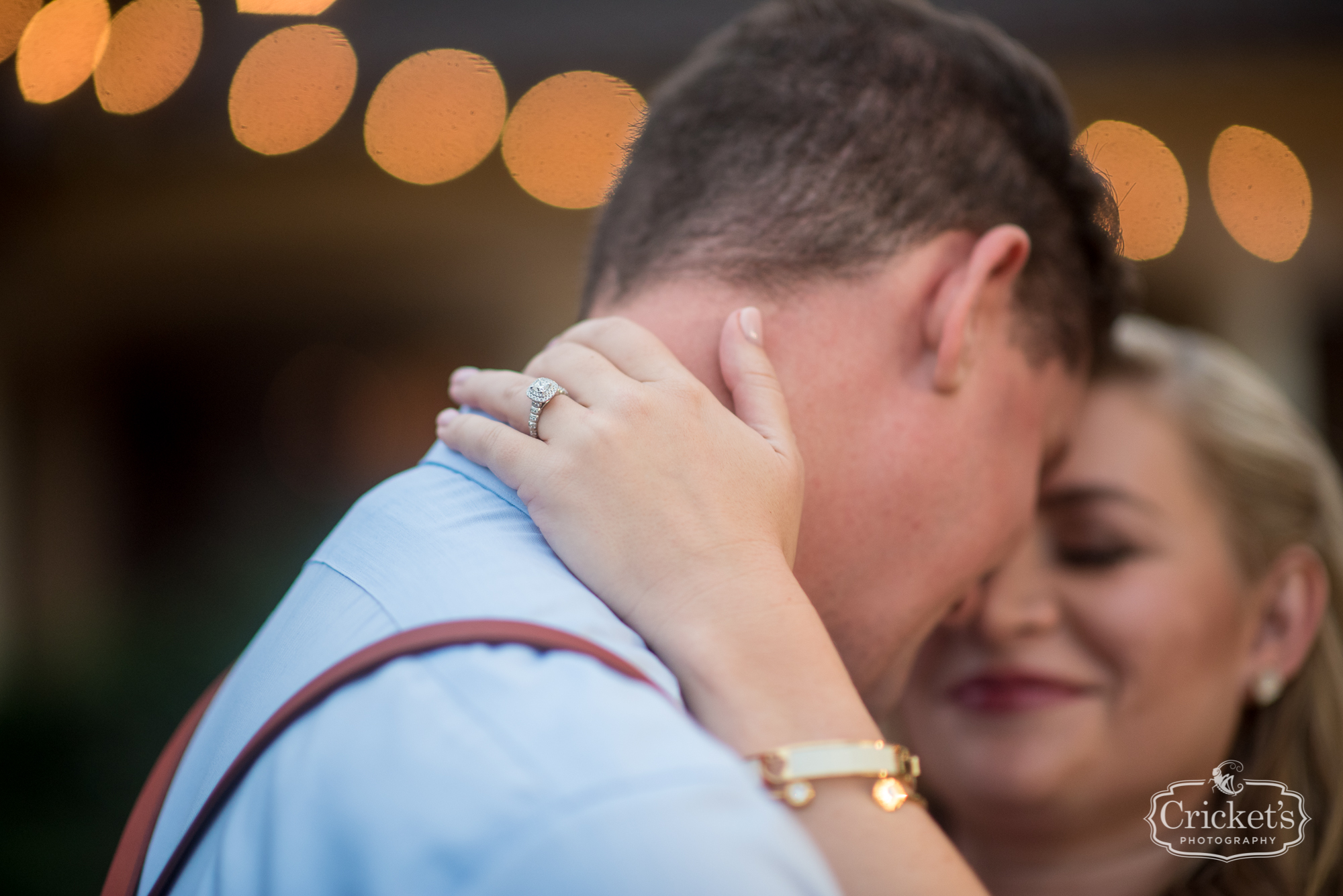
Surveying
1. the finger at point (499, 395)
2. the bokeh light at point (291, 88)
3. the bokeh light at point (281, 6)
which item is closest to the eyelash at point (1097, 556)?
the finger at point (499, 395)

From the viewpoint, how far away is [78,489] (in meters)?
7.72

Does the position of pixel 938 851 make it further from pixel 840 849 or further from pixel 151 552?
pixel 151 552

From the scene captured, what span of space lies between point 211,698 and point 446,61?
4.08m

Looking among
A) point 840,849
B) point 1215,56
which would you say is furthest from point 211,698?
point 1215,56

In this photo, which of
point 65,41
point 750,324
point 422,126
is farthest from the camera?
point 422,126

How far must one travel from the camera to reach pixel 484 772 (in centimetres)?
66

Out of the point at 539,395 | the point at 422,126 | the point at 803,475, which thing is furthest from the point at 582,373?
the point at 422,126

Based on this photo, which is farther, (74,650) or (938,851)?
(74,650)

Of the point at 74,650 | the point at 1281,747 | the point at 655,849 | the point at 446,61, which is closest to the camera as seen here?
the point at 655,849

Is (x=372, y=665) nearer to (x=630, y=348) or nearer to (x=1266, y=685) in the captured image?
(x=630, y=348)

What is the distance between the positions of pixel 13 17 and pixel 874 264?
3213mm

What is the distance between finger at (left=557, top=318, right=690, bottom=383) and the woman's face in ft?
3.60

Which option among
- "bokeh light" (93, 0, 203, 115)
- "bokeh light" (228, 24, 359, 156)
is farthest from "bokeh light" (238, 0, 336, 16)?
"bokeh light" (93, 0, 203, 115)

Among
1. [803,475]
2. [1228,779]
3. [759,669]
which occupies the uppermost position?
[803,475]
